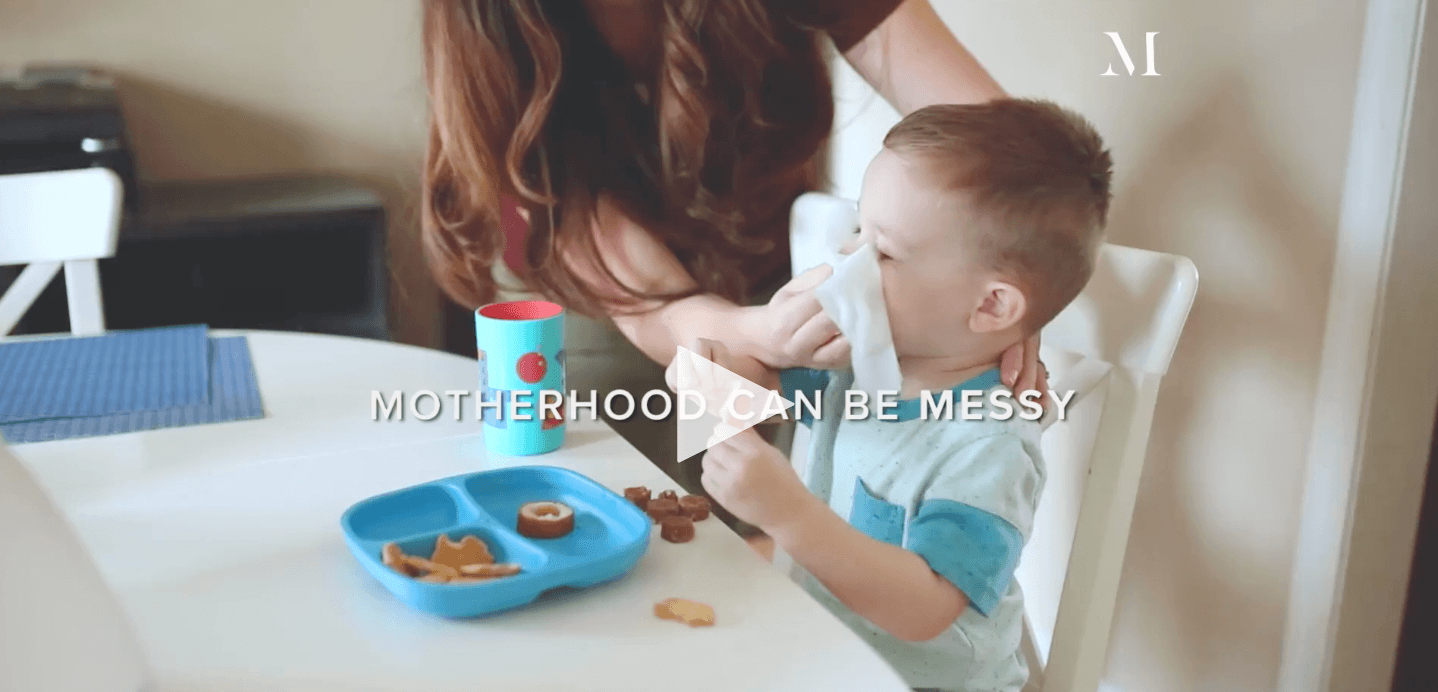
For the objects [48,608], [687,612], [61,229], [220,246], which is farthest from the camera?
[220,246]

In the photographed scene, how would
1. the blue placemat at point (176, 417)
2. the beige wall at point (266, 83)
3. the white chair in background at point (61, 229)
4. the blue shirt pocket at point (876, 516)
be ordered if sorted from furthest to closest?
the beige wall at point (266, 83), the white chair in background at point (61, 229), the blue placemat at point (176, 417), the blue shirt pocket at point (876, 516)

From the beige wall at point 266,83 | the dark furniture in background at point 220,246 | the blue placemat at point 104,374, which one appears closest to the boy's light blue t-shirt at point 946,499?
the blue placemat at point 104,374

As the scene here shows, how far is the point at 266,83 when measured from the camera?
7.72ft

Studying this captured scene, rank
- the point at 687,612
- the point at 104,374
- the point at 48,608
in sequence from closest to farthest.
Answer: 1. the point at 48,608
2. the point at 687,612
3. the point at 104,374

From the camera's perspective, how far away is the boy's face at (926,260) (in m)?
0.70

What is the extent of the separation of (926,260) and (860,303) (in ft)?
0.16

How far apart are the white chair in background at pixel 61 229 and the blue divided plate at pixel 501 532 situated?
2.72 ft

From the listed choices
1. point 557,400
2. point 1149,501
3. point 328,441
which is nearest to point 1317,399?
point 1149,501

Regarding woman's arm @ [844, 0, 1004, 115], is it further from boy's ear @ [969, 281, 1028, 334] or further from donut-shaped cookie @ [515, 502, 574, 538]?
donut-shaped cookie @ [515, 502, 574, 538]

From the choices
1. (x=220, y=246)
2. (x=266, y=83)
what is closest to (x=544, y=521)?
(x=220, y=246)

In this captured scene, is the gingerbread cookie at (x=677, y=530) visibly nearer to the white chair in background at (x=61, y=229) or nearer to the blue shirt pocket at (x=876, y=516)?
the blue shirt pocket at (x=876, y=516)

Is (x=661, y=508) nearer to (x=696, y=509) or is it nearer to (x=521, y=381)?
(x=696, y=509)

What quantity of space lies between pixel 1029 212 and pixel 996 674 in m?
0.34

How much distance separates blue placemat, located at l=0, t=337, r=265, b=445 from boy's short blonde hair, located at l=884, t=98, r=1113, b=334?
0.61 meters
